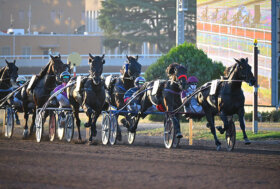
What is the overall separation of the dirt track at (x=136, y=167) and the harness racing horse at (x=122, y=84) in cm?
284

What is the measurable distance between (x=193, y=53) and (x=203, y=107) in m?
13.8

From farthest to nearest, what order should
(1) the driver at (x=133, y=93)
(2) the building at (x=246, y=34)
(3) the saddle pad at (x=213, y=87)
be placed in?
1. (2) the building at (x=246, y=34)
2. (1) the driver at (x=133, y=93)
3. (3) the saddle pad at (x=213, y=87)

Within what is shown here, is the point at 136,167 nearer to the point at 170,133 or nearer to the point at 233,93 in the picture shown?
the point at 233,93

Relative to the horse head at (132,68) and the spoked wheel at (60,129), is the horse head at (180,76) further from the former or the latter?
the spoked wheel at (60,129)

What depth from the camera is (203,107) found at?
18.0 meters

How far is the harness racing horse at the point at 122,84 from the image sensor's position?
20453mm

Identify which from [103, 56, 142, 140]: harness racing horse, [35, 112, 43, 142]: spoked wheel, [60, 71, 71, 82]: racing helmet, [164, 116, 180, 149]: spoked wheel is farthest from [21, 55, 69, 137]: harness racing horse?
[164, 116, 180, 149]: spoked wheel

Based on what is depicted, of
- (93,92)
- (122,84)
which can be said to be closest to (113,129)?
(93,92)

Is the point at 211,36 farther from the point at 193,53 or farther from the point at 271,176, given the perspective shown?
the point at 271,176

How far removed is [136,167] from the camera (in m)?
13.6

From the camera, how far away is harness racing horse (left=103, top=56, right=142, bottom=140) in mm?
20453

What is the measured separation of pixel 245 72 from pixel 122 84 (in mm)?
5229

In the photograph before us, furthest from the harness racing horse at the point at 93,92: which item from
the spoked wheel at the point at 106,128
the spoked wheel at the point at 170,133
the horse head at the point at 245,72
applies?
the horse head at the point at 245,72

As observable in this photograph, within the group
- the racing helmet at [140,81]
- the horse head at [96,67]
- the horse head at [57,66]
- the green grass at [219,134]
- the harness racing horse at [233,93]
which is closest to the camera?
the harness racing horse at [233,93]
